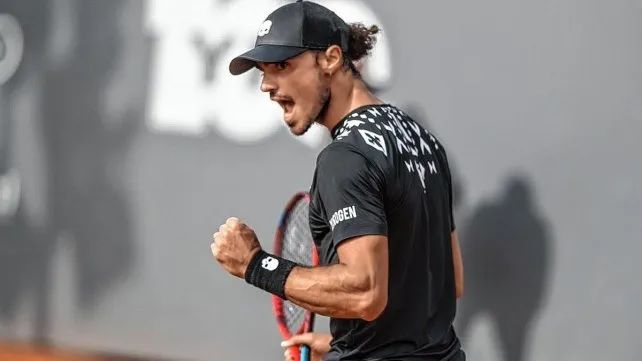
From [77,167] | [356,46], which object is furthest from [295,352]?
[77,167]

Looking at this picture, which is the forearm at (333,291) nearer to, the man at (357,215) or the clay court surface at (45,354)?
the man at (357,215)

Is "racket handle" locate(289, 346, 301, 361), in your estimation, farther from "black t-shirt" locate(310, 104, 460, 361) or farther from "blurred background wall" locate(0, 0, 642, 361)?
"blurred background wall" locate(0, 0, 642, 361)

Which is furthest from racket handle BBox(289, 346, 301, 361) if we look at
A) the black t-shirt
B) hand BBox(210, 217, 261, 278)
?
hand BBox(210, 217, 261, 278)

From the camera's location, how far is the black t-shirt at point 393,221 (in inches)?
108

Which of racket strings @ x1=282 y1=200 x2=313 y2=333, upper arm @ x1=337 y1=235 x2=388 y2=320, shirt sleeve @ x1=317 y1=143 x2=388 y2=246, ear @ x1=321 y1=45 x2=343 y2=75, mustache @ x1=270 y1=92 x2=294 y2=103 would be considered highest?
ear @ x1=321 y1=45 x2=343 y2=75

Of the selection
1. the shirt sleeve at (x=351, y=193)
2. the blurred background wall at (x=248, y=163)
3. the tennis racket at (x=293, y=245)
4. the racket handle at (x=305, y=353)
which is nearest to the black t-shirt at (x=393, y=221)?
the shirt sleeve at (x=351, y=193)

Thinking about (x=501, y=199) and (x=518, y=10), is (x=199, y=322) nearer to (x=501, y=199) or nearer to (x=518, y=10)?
(x=501, y=199)

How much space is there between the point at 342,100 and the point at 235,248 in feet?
1.60

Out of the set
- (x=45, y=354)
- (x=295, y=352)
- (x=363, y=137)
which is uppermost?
(x=363, y=137)

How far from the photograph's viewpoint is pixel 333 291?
9.02ft

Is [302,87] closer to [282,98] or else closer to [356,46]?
[282,98]

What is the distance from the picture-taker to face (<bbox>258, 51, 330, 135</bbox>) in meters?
3.04

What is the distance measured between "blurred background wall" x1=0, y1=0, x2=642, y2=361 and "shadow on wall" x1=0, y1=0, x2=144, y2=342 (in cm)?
1

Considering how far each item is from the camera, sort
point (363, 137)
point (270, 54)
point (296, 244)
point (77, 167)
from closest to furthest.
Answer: point (363, 137)
point (270, 54)
point (296, 244)
point (77, 167)
